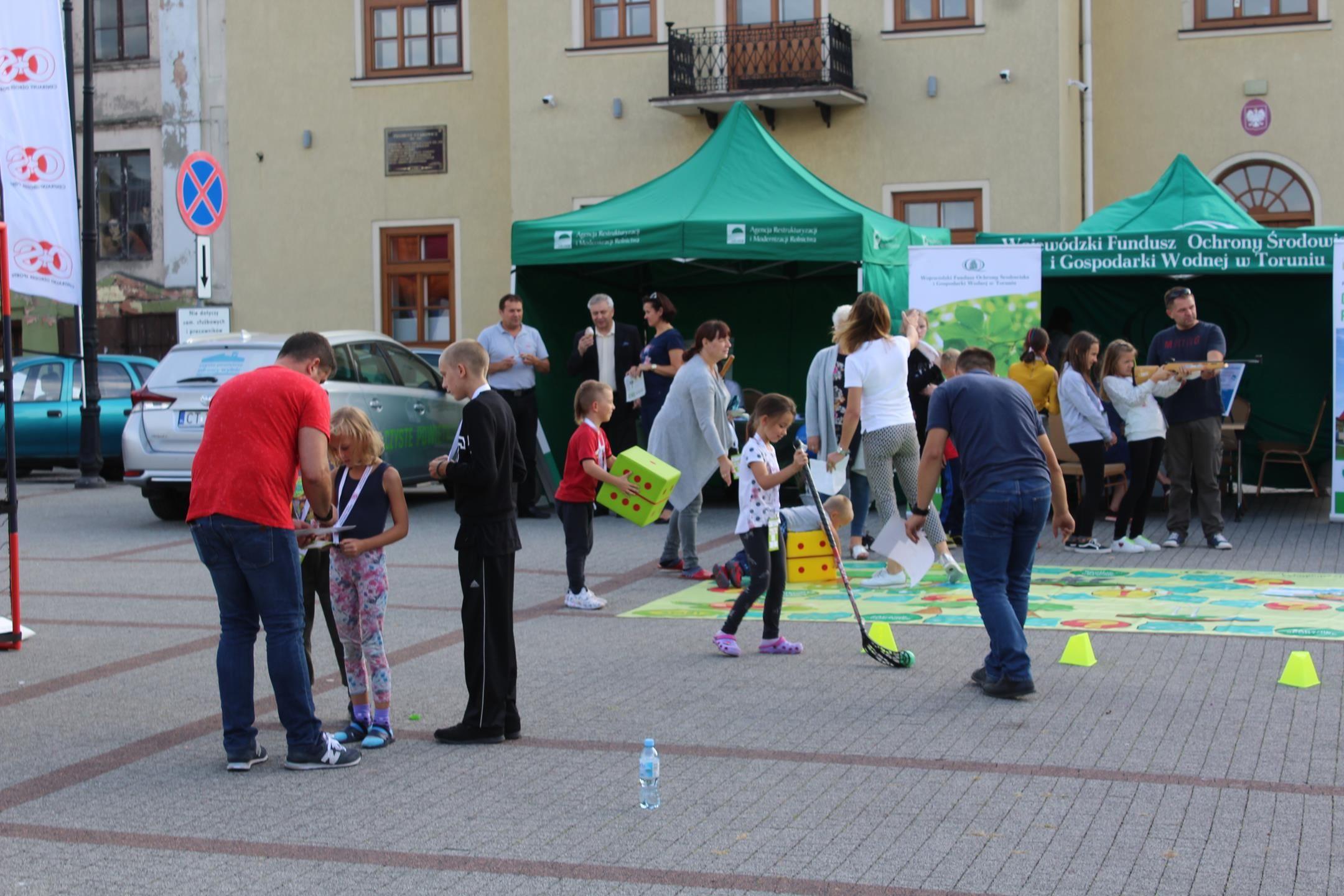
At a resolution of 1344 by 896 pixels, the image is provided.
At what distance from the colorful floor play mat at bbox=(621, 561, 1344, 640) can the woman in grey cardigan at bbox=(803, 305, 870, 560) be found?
0.90 meters

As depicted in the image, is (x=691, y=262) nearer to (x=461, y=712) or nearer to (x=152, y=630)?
(x=152, y=630)

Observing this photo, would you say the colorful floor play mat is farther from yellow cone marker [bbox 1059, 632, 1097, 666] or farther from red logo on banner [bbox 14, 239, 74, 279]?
red logo on banner [bbox 14, 239, 74, 279]

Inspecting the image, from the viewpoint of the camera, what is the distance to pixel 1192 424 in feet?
41.7

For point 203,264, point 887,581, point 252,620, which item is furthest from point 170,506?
point 252,620

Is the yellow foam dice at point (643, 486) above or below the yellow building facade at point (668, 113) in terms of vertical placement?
below

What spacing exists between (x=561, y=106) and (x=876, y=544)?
16563 mm

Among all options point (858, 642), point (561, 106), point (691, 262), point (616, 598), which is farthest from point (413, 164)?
point (858, 642)

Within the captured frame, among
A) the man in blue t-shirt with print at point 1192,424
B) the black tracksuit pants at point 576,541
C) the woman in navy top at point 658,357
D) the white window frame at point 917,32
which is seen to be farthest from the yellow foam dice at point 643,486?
the white window frame at point 917,32

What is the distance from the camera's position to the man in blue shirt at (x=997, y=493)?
7.24 meters

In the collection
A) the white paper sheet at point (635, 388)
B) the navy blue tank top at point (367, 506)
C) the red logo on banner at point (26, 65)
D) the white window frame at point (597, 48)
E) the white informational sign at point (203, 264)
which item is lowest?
the navy blue tank top at point (367, 506)

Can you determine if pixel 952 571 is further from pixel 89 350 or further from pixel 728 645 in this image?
pixel 89 350

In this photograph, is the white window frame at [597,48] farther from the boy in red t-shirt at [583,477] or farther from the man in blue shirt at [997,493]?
the man in blue shirt at [997,493]

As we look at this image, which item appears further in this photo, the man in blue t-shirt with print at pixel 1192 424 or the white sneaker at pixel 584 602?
the man in blue t-shirt with print at pixel 1192 424

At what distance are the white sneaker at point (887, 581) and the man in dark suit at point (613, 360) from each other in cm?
441
